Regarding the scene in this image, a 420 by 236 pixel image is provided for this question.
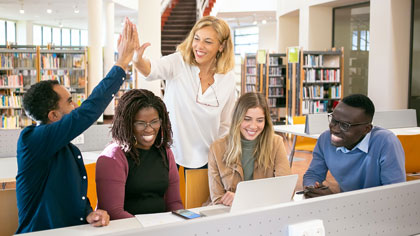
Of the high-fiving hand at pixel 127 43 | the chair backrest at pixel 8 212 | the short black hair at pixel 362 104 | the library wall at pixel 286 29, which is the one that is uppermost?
the library wall at pixel 286 29

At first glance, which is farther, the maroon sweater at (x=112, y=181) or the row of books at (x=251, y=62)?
the row of books at (x=251, y=62)

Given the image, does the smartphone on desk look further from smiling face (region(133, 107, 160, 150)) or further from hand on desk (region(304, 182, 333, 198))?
hand on desk (region(304, 182, 333, 198))

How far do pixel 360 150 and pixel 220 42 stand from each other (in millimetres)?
984

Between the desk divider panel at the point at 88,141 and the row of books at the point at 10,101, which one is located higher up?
the row of books at the point at 10,101

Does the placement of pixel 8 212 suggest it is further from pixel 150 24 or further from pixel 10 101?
pixel 10 101

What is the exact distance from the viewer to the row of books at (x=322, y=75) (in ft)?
33.8

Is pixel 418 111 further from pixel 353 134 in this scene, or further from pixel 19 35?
pixel 19 35

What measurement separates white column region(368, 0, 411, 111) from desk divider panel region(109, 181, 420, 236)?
769 cm

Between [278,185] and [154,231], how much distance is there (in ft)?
1.98

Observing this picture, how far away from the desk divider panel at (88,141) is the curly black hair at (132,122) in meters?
1.47

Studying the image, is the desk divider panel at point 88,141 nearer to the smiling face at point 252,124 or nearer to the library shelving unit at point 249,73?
the smiling face at point 252,124

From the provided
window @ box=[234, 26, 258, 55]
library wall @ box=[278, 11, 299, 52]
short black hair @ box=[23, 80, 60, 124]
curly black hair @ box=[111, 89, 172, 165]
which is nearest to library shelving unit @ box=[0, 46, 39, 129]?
curly black hair @ box=[111, 89, 172, 165]

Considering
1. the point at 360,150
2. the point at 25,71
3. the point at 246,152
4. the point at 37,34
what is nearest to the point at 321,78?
the point at 25,71

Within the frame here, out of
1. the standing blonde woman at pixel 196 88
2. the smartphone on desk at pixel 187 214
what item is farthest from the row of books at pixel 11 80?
the smartphone on desk at pixel 187 214
